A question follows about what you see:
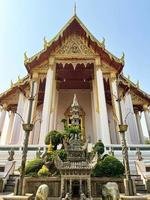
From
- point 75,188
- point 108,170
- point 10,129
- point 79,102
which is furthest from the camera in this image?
point 79,102

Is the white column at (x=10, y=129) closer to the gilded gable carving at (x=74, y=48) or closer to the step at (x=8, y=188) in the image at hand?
the gilded gable carving at (x=74, y=48)

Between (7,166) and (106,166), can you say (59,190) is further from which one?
(7,166)

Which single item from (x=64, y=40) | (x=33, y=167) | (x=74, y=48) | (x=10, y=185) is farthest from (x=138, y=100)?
(x=10, y=185)

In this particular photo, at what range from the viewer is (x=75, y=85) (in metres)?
15.9

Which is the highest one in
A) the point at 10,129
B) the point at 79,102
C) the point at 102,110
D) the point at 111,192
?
the point at 79,102

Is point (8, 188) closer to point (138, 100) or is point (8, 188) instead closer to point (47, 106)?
point (47, 106)

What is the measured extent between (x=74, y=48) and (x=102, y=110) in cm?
498

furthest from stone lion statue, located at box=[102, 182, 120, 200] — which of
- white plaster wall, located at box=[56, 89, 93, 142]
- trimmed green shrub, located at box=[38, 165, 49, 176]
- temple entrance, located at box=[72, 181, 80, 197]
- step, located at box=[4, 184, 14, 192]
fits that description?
white plaster wall, located at box=[56, 89, 93, 142]

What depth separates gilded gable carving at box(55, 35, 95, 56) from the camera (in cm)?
1325

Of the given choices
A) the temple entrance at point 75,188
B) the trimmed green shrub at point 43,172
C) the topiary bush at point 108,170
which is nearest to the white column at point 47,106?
the trimmed green shrub at point 43,172

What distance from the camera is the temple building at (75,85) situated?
459 inches

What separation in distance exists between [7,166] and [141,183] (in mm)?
4494

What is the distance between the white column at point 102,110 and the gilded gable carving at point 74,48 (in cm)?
160

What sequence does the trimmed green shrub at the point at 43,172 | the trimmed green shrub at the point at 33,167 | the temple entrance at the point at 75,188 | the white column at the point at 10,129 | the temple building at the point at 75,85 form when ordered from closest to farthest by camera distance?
1. the temple entrance at the point at 75,188
2. the trimmed green shrub at the point at 43,172
3. the trimmed green shrub at the point at 33,167
4. the temple building at the point at 75,85
5. the white column at the point at 10,129
